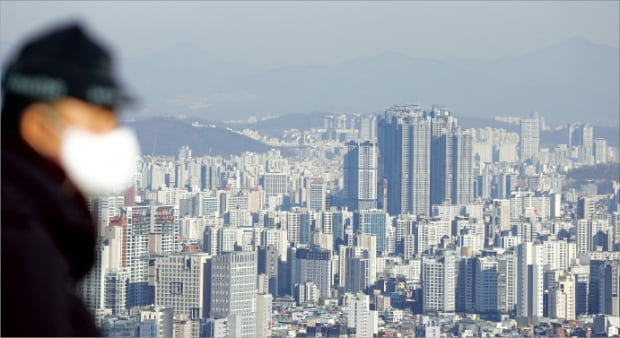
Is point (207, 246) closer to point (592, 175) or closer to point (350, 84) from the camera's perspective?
point (592, 175)

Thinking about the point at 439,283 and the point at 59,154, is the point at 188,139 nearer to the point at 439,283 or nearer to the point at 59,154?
the point at 439,283

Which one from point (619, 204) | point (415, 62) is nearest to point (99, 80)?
point (619, 204)

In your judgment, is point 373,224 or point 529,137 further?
point 529,137

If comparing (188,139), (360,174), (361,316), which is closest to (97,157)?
(361,316)

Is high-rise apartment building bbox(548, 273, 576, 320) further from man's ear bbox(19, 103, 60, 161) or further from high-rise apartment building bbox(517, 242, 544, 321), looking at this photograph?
man's ear bbox(19, 103, 60, 161)

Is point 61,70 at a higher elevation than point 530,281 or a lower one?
higher

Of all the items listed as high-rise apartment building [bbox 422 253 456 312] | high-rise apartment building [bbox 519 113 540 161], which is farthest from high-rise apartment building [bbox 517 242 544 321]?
high-rise apartment building [bbox 519 113 540 161]
